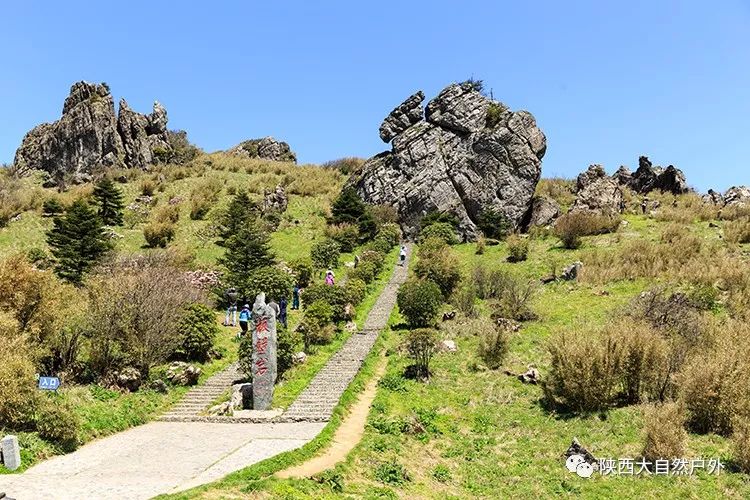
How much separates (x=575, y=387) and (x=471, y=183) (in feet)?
117

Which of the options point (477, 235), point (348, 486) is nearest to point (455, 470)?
point (348, 486)

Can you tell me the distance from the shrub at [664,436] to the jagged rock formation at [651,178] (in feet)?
158

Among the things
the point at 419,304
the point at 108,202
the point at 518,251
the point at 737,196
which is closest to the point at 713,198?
the point at 737,196

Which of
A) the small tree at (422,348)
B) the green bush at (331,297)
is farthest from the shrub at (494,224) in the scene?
the small tree at (422,348)

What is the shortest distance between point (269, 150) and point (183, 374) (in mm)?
63380

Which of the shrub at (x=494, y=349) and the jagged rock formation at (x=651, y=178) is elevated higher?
the jagged rock formation at (x=651, y=178)

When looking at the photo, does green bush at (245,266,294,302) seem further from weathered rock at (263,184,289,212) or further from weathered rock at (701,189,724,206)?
weathered rock at (701,189,724,206)

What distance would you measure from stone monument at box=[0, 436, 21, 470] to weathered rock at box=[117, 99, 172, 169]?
50396mm

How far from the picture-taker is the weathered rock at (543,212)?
48.6 m

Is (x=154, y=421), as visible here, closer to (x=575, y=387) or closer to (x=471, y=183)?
(x=575, y=387)

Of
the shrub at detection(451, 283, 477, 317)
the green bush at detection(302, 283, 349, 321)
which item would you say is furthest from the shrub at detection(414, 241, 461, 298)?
the green bush at detection(302, 283, 349, 321)

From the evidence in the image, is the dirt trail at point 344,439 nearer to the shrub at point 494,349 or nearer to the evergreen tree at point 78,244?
the shrub at point 494,349

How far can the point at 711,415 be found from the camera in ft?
45.2

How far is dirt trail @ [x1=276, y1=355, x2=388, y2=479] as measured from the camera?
11544mm
